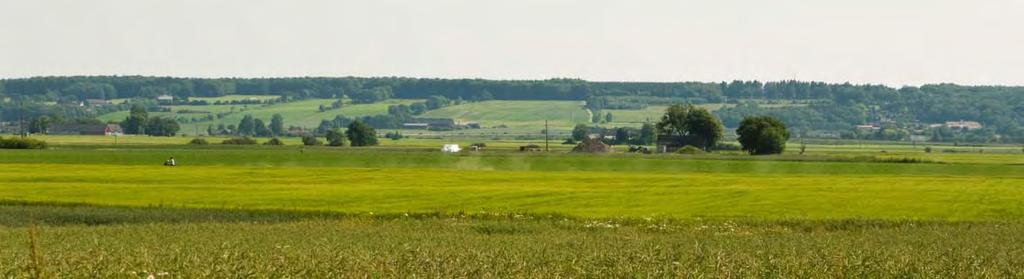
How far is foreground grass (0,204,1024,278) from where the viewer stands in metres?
19.9

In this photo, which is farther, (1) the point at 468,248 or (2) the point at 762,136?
(2) the point at 762,136

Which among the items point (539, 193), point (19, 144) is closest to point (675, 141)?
point (19, 144)

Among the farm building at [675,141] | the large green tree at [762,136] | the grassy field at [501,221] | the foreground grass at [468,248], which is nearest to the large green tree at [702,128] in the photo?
the farm building at [675,141]

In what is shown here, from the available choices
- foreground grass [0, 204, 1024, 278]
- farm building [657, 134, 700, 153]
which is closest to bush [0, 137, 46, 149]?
farm building [657, 134, 700, 153]

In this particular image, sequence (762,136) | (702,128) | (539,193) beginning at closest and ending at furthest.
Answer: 1. (539,193)
2. (762,136)
3. (702,128)

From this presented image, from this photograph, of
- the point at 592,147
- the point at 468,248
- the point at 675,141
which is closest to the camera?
the point at 468,248

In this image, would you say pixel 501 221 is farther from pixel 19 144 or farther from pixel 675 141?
pixel 675 141

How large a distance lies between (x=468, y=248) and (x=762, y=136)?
138 m

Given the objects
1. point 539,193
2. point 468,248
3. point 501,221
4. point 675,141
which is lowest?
point 675,141

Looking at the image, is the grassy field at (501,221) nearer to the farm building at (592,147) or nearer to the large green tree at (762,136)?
the large green tree at (762,136)

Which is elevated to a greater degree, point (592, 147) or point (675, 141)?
point (592, 147)

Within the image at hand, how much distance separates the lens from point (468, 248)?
92.8 feet

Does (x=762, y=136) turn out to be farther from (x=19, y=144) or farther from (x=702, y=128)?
(x=19, y=144)

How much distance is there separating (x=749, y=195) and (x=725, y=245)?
32640 millimetres
